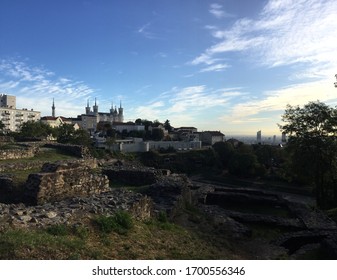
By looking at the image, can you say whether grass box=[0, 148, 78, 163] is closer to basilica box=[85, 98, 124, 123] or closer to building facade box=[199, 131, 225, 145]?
building facade box=[199, 131, 225, 145]

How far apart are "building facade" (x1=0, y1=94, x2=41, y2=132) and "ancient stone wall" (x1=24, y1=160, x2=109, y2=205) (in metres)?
94.6

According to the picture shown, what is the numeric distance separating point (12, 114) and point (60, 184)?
349 ft

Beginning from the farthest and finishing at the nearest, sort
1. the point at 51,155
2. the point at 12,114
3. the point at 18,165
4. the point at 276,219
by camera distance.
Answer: the point at 12,114
the point at 51,155
the point at 18,165
the point at 276,219

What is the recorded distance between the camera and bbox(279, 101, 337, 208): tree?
2328 centimetres

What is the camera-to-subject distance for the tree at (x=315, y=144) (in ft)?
76.4

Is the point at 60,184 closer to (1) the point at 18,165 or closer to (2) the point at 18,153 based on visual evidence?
(1) the point at 18,165

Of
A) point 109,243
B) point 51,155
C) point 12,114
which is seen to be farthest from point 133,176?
point 12,114

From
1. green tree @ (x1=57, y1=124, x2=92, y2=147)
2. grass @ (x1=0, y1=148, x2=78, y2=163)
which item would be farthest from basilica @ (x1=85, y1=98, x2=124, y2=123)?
grass @ (x1=0, y1=148, x2=78, y2=163)

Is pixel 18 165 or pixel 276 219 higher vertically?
pixel 18 165

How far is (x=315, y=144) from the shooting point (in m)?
23.5

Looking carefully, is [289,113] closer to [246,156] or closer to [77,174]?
[77,174]

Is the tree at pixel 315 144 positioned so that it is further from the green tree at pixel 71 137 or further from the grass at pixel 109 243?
the green tree at pixel 71 137
